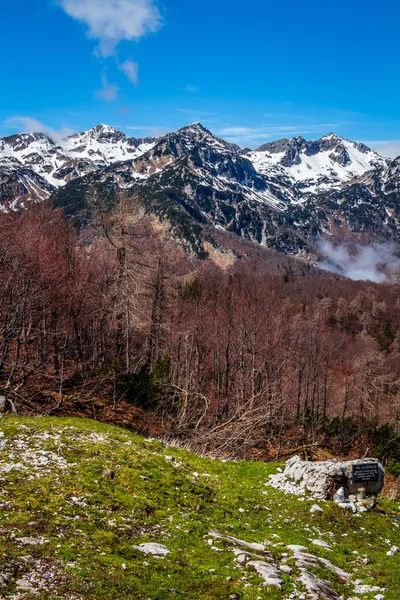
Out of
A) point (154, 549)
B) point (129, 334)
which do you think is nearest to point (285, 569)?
point (154, 549)

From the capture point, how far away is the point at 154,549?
625 centimetres

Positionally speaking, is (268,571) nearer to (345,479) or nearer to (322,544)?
(322,544)

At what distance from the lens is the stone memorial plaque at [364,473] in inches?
441

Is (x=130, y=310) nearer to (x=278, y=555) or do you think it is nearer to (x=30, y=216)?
(x=30, y=216)

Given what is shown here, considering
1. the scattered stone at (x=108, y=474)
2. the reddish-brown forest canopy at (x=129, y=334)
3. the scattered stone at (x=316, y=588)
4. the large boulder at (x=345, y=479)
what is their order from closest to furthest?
the scattered stone at (x=316, y=588), the scattered stone at (x=108, y=474), the large boulder at (x=345, y=479), the reddish-brown forest canopy at (x=129, y=334)

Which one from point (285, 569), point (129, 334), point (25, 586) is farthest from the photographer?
point (129, 334)

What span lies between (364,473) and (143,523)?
21.8 ft

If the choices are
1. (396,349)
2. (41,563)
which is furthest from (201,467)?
(396,349)

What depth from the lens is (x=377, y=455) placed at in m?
25.7

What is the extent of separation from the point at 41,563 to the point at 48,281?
757 inches

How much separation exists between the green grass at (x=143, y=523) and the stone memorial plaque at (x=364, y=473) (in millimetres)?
646

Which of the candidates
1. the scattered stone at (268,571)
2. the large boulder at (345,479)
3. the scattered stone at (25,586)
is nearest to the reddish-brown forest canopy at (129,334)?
the large boulder at (345,479)

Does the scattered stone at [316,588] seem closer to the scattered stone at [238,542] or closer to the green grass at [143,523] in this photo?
the green grass at [143,523]

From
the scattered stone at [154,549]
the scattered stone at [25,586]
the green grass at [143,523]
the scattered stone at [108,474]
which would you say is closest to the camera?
the scattered stone at [25,586]
